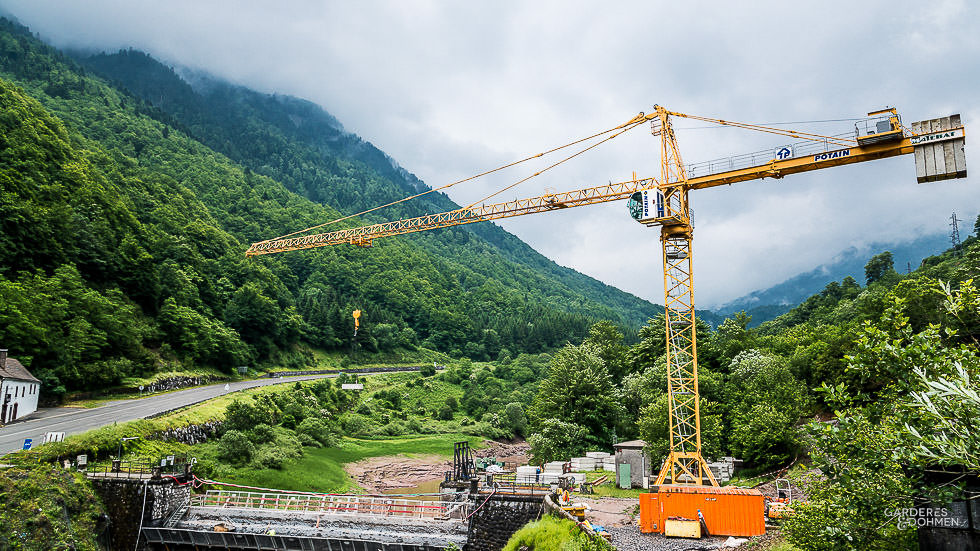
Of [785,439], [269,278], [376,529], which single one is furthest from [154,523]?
[269,278]

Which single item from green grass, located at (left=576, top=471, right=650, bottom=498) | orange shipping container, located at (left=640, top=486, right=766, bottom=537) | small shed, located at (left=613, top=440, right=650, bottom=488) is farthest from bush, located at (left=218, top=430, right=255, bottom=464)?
orange shipping container, located at (left=640, top=486, right=766, bottom=537)

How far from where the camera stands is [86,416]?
37.2m

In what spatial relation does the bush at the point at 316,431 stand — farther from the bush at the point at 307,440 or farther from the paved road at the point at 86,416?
the paved road at the point at 86,416

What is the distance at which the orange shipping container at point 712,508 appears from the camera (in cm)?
2097

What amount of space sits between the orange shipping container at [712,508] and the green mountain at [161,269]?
1632 inches

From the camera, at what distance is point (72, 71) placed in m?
150

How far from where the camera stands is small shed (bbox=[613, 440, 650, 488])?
33.2 meters

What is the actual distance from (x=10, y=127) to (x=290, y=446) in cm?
4925

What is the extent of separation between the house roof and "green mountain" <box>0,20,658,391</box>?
101 inches

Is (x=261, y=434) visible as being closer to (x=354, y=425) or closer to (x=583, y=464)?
(x=354, y=425)

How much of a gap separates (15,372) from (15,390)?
1486mm

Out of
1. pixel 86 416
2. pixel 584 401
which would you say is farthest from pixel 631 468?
pixel 86 416

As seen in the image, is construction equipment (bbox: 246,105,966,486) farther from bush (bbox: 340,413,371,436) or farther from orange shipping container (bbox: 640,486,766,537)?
bush (bbox: 340,413,371,436)

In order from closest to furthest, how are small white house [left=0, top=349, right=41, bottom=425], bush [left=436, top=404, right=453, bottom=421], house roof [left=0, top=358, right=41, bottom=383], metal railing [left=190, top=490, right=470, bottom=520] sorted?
metal railing [left=190, top=490, right=470, bottom=520]
small white house [left=0, top=349, right=41, bottom=425]
house roof [left=0, top=358, right=41, bottom=383]
bush [left=436, top=404, right=453, bottom=421]
